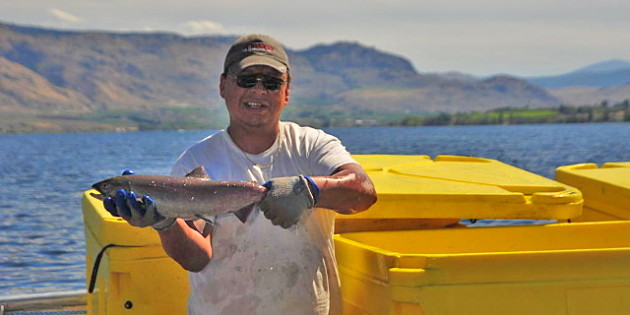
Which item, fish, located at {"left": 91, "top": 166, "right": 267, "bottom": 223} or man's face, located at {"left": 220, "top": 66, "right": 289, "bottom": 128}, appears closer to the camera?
fish, located at {"left": 91, "top": 166, "right": 267, "bottom": 223}

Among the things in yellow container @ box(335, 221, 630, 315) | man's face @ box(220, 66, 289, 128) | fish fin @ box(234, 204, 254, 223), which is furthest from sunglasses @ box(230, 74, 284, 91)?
yellow container @ box(335, 221, 630, 315)

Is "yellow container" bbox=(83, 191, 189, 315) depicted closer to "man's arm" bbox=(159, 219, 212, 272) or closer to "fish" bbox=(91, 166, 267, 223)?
Answer: "man's arm" bbox=(159, 219, 212, 272)

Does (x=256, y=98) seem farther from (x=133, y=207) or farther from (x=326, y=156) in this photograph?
(x=133, y=207)

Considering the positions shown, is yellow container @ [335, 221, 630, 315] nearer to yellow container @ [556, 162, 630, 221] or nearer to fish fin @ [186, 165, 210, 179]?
fish fin @ [186, 165, 210, 179]

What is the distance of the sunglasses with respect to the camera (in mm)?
4449

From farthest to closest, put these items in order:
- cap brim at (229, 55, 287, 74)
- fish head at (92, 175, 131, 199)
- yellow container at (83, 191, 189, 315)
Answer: yellow container at (83, 191, 189, 315), cap brim at (229, 55, 287, 74), fish head at (92, 175, 131, 199)

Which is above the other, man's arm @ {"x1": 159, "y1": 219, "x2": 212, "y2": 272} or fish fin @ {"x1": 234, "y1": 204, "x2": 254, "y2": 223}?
fish fin @ {"x1": 234, "y1": 204, "x2": 254, "y2": 223}

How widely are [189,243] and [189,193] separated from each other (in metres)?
0.39

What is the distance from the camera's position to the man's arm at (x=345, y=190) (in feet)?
13.7

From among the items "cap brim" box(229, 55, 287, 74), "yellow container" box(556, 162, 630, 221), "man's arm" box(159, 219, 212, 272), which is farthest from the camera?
"yellow container" box(556, 162, 630, 221)

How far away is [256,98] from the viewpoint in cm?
445

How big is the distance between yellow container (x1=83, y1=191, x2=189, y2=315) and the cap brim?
1.54m

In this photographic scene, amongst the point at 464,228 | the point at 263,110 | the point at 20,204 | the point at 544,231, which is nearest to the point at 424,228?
the point at 464,228

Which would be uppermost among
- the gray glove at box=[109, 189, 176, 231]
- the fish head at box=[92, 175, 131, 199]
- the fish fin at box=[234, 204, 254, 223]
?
the fish head at box=[92, 175, 131, 199]
